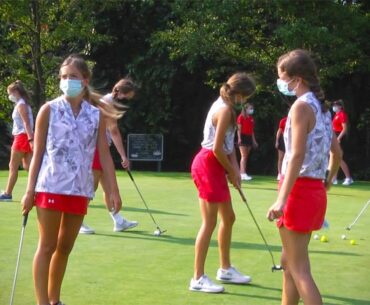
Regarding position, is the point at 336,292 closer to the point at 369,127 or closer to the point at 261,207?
the point at 261,207

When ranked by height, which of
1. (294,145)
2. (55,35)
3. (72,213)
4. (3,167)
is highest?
(55,35)

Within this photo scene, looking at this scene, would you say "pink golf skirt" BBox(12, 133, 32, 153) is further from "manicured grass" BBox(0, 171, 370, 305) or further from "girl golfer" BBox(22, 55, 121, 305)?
"girl golfer" BBox(22, 55, 121, 305)

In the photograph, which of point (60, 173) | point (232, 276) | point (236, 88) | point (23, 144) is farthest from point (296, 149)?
point (23, 144)

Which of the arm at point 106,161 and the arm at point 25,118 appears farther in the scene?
the arm at point 25,118

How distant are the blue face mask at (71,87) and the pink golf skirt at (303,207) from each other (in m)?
1.70

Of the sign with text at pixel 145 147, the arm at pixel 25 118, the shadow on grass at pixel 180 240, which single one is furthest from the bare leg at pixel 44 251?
the sign with text at pixel 145 147

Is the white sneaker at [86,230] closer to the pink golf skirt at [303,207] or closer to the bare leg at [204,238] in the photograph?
the bare leg at [204,238]

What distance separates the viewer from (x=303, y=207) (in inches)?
205

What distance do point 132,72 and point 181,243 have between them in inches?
695

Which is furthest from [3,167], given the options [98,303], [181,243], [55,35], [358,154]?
[98,303]

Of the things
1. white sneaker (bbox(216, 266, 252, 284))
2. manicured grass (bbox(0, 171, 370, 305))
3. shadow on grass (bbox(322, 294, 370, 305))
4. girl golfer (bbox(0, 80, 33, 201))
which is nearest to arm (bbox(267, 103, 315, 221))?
manicured grass (bbox(0, 171, 370, 305))

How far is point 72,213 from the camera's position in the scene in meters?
5.70

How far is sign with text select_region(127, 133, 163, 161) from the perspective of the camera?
2527 centimetres

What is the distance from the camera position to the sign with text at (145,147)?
25.3 m
